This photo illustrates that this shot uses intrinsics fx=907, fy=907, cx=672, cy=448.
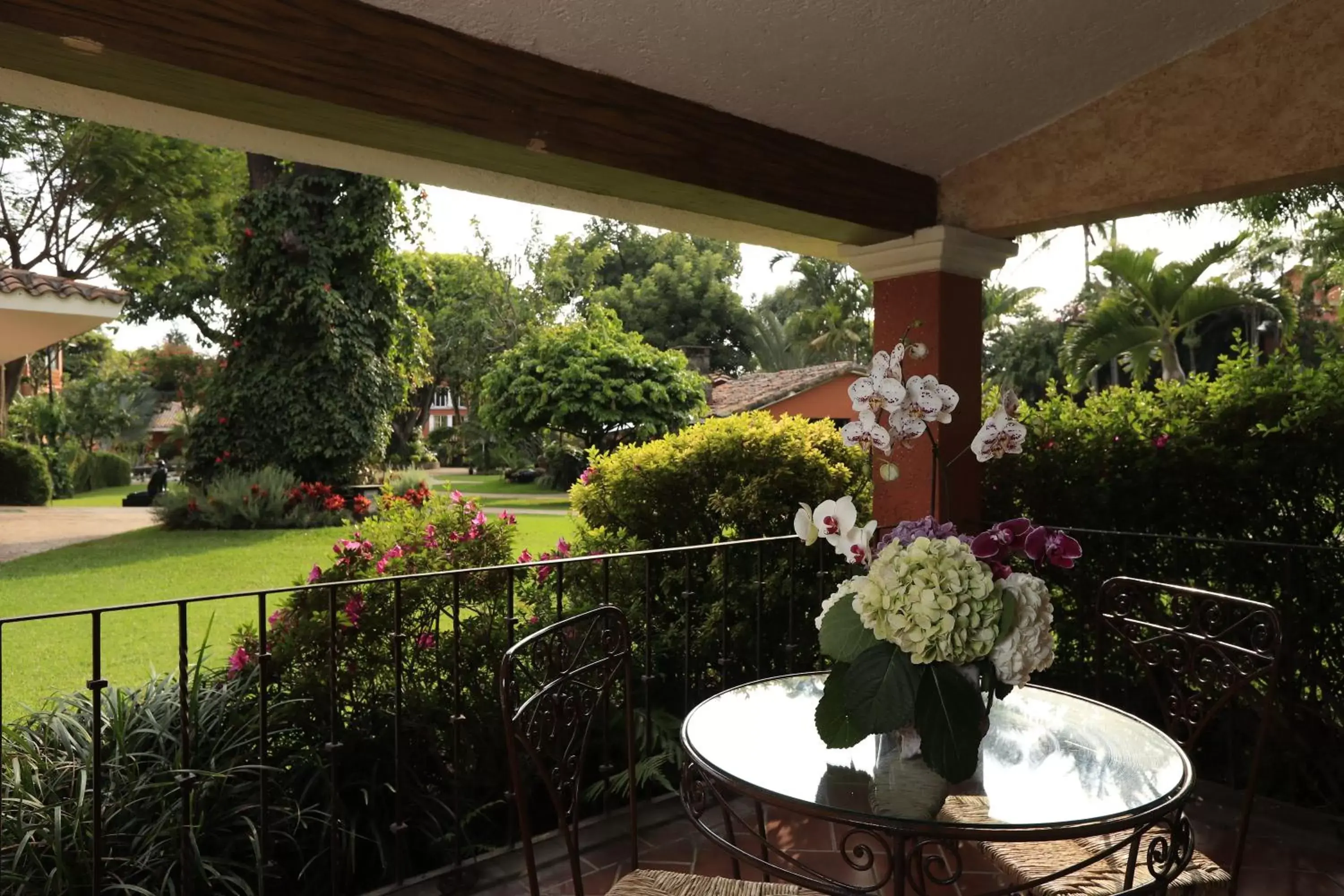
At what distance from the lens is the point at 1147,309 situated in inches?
550

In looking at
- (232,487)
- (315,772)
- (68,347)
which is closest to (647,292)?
(232,487)

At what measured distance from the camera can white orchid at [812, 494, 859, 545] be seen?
1525 mm

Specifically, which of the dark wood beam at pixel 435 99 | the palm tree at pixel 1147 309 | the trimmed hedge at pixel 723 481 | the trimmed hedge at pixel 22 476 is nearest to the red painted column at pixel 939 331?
the dark wood beam at pixel 435 99

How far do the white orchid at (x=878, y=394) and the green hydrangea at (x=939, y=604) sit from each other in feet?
0.96

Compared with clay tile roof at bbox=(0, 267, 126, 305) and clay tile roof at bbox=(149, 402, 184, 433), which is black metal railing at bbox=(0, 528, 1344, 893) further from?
clay tile roof at bbox=(149, 402, 184, 433)

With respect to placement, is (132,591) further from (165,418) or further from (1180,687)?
(165,418)

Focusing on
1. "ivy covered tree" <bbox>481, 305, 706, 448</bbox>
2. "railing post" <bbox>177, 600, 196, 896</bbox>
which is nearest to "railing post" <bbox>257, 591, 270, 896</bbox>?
"railing post" <bbox>177, 600, 196, 896</bbox>

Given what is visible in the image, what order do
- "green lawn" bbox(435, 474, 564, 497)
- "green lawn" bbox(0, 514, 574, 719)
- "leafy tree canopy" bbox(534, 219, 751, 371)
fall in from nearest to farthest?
"green lawn" bbox(0, 514, 574, 719) < "green lawn" bbox(435, 474, 564, 497) < "leafy tree canopy" bbox(534, 219, 751, 371)

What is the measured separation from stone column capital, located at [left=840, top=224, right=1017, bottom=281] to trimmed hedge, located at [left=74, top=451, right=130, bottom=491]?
23162mm

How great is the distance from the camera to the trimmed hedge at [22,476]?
14594mm

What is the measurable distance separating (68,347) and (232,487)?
25.5m

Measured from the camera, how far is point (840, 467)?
14.5 ft

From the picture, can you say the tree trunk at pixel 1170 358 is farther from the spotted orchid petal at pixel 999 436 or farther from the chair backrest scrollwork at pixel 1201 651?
the spotted orchid petal at pixel 999 436

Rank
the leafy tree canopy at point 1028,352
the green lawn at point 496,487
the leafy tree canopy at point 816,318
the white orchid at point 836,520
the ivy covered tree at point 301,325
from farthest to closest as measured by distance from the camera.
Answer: the leafy tree canopy at point 816,318, the leafy tree canopy at point 1028,352, the green lawn at point 496,487, the ivy covered tree at point 301,325, the white orchid at point 836,520
